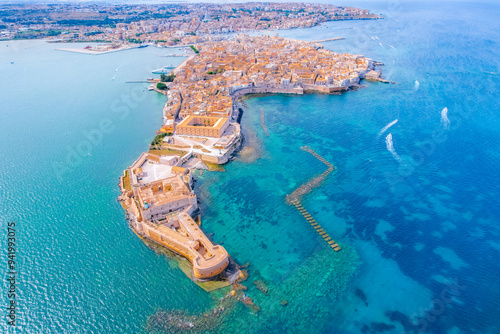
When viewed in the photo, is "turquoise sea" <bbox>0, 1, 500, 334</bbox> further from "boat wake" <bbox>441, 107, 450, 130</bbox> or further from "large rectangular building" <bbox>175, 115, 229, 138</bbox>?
"large rectangular building" <bbox>175, 115, 229, 138</bbox>

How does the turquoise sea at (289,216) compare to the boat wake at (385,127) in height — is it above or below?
below

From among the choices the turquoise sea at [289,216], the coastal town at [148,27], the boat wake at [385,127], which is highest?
the coastal town at [148,27]

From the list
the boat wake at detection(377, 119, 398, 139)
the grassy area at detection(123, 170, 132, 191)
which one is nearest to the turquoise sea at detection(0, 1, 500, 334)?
the boat wake at detection(377, 119, 398, 139)

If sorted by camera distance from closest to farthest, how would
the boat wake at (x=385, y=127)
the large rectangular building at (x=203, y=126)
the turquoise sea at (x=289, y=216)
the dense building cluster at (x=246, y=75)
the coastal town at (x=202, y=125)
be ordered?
the turquoise sea at (x=289, y=216) → the coastal town at (x=202, y=125) → the large rectangular building at (x=203, y=126) → the boat wake at (x=385, y=127) → the dense building cluster at (x=246, y=75)

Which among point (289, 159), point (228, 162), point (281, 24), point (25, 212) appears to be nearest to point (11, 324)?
point (25, 212)

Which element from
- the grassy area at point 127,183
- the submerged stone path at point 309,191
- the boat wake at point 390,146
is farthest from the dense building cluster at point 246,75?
the boat wake at point 390,146

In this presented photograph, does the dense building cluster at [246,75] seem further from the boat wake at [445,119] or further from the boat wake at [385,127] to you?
the boat wake at [445,119]
